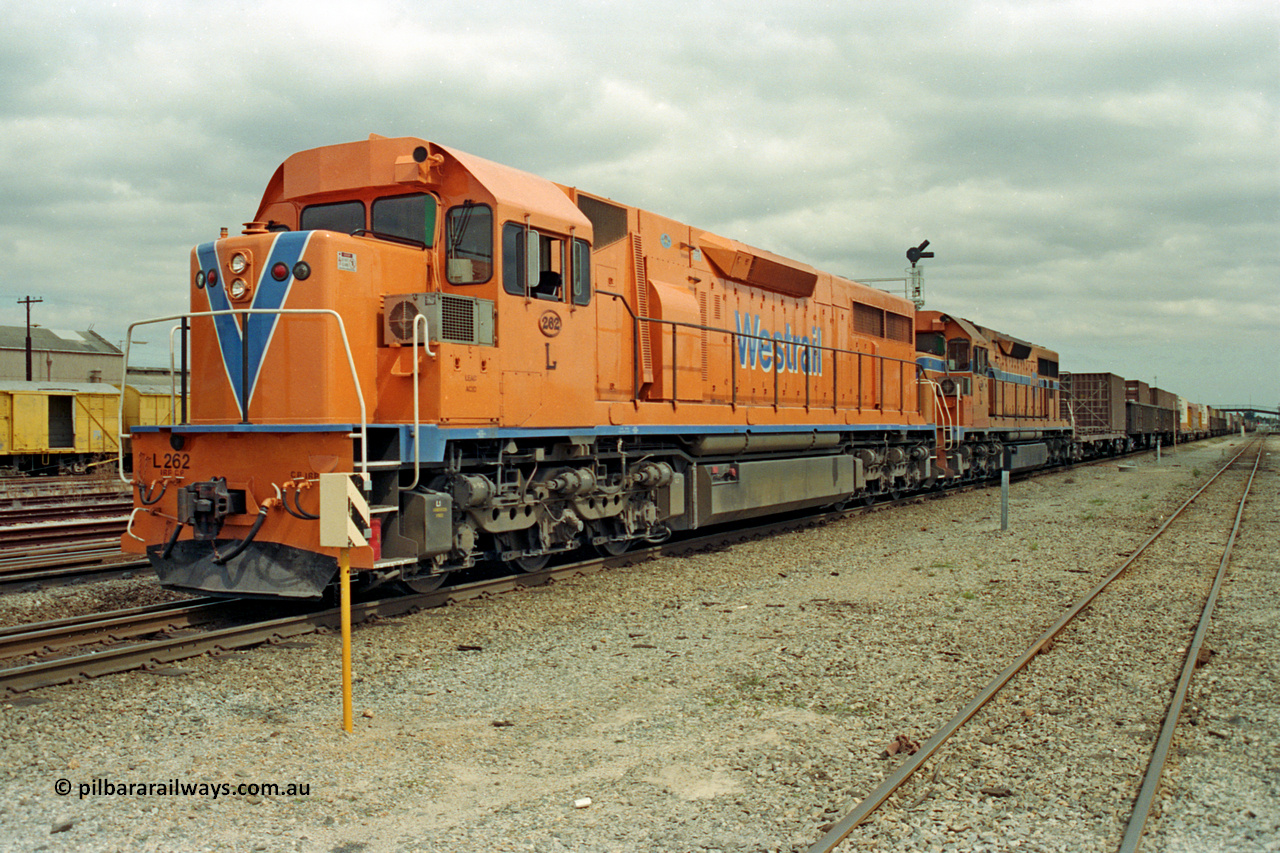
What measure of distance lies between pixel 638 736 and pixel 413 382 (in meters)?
3.38

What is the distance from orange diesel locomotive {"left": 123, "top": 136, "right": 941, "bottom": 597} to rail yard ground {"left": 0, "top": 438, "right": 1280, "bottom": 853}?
90 centimetres

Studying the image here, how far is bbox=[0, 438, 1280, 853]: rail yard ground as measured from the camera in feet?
A: 11.9

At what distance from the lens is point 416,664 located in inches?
237

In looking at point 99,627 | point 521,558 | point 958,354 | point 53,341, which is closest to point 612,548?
point 521,558

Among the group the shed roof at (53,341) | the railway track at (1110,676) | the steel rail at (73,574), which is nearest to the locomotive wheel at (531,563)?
the steel rail at (73,574)

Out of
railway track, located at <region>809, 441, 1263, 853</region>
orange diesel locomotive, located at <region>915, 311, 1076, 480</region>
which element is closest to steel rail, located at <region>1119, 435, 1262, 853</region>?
railway track, located at <region>809, 441, 1263, 853</region>

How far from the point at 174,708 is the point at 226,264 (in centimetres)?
353

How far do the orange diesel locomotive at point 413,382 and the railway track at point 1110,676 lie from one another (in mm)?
3938

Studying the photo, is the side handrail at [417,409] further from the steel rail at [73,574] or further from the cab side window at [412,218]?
the steel rail at [73,574]

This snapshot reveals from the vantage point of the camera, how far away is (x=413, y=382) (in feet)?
22.7

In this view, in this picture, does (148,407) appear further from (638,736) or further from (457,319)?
(638,736)

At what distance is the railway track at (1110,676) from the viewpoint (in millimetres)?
3945

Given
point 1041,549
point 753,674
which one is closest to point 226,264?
point 753,674

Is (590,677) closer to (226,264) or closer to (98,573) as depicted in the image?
(226,264)
